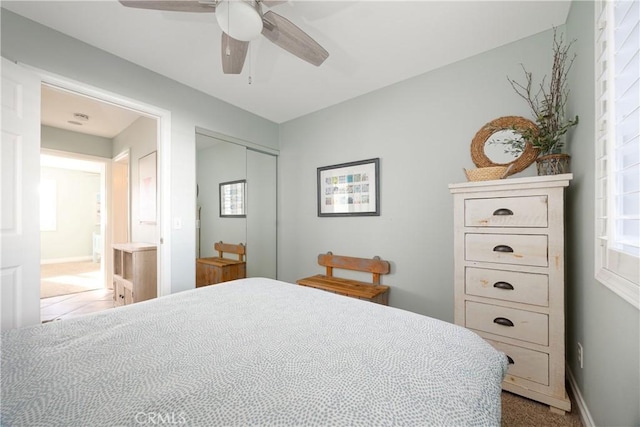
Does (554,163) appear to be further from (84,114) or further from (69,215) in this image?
(69,215)

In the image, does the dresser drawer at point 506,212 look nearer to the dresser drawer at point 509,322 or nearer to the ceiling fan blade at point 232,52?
the dresser drawer at point 509,322

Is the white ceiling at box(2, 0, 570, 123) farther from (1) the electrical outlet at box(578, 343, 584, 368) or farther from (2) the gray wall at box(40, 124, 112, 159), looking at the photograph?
(2) the gray wall at box(40, 124, 112, 159)

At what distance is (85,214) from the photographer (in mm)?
6953

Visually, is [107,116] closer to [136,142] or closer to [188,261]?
[136,142]

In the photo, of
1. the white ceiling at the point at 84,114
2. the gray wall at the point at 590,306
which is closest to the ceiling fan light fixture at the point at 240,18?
the gray wall at the point at 590,306

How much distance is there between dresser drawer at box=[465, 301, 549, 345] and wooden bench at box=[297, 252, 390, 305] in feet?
2.76

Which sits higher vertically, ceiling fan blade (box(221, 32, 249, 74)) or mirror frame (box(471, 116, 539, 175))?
ceiling fan blade (box(221, 32, 249, 74))

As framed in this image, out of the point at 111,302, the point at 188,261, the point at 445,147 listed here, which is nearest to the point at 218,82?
the point at 188,261

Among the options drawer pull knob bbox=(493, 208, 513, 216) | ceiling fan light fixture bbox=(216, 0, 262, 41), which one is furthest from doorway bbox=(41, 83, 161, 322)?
drawer pull knob bbox=(493, 208, 513, 216)

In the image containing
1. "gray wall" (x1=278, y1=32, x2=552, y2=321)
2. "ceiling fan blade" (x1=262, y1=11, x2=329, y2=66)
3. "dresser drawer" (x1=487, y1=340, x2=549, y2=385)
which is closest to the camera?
"ceiling fan blade" (x1=262, y1=11, x2=329, y2=66)

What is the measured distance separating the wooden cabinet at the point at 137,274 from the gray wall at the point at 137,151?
1.16 feet

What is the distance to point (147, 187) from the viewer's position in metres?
3.43

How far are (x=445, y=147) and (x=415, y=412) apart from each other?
2205 mm

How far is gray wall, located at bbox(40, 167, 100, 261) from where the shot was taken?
6371mm
